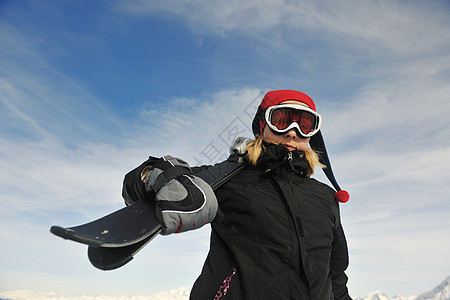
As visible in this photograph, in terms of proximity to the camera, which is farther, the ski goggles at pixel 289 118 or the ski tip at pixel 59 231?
the ski goggles at pixel 289 118

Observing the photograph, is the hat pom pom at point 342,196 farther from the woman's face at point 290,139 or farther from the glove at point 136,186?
the glove at point 136,186

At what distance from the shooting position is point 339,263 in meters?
3.35

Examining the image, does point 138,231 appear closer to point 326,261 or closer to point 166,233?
point 166,233

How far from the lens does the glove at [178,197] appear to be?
2177mm

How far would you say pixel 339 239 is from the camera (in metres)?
3.32

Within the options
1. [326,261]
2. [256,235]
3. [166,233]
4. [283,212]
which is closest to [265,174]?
[283,212]

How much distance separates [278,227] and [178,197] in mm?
917

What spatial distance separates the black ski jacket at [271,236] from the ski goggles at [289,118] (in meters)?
0.31

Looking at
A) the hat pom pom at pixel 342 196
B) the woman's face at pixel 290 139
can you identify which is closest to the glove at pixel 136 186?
the woman's face at pixel 290 139

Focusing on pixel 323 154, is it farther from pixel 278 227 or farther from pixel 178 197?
pixel 178 197

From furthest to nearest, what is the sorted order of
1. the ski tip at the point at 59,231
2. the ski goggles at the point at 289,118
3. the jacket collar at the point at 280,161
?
the ski goggles at the point at 289,118, the jacket collar at the point at 280,161, the ski tip at the point at 59,231

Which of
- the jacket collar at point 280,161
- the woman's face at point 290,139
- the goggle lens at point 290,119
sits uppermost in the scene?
the goggle lens at point 290,119

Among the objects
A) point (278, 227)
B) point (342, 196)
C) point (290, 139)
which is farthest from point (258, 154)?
point (342, 196)

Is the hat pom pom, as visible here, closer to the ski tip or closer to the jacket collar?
the jacket collar
